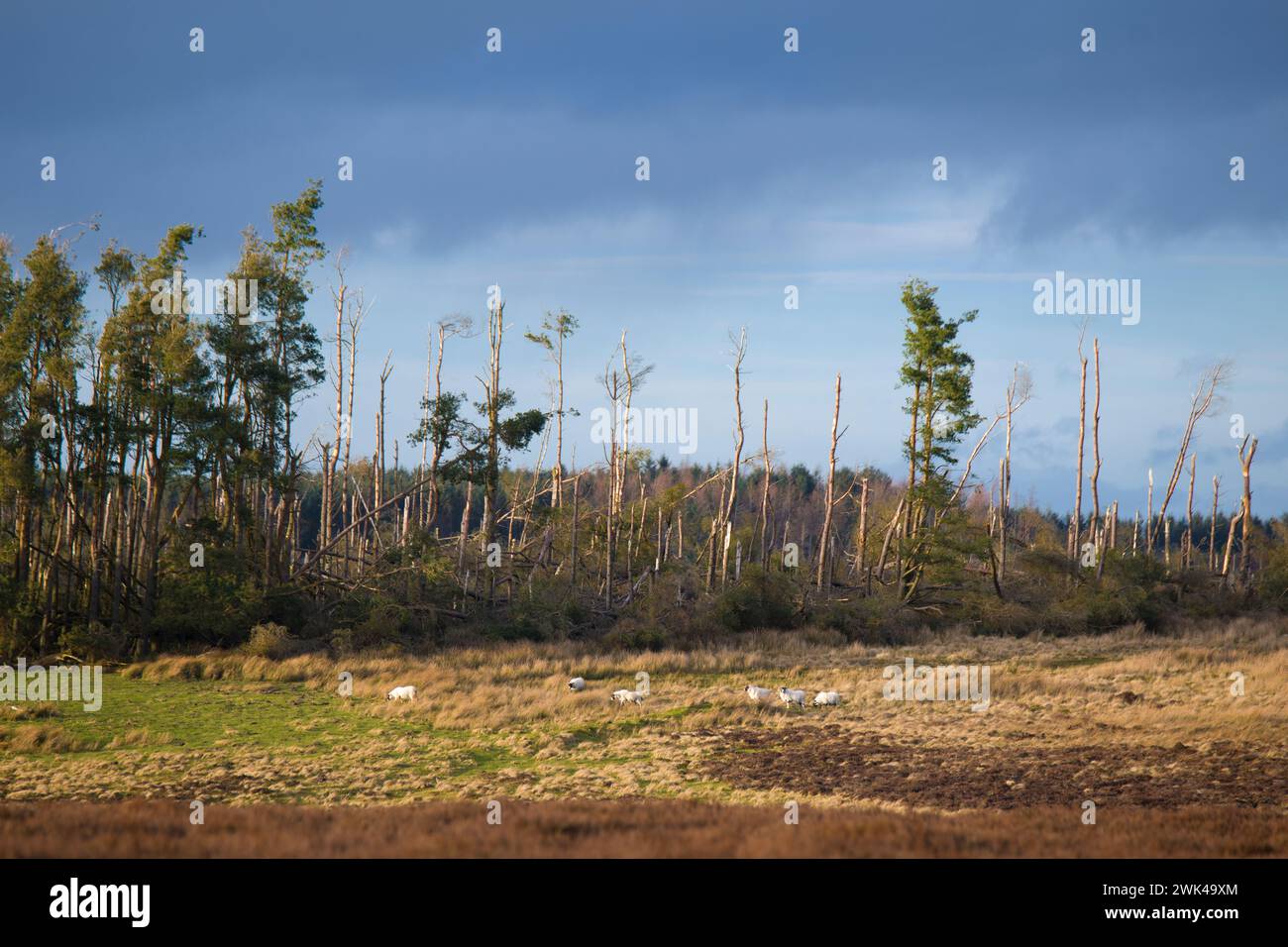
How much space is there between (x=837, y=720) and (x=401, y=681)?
10360 mm

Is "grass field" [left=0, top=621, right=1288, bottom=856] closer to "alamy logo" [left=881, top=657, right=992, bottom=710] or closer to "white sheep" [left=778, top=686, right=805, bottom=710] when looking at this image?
"white sheep" [left=778, top=686, right=805, bottom=710]

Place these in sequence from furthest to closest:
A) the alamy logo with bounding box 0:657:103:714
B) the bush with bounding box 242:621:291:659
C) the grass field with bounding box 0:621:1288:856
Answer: the bush with bounding box 242:621:291:659 < the alamy logo with bounding box 0:657:103:714 < the grass field with bounding box 0:621:1288:856

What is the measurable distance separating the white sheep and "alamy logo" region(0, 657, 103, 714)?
13931 mm

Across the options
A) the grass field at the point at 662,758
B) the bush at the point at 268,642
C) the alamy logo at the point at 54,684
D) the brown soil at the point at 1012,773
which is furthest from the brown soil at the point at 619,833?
the bush at the point at 268,642

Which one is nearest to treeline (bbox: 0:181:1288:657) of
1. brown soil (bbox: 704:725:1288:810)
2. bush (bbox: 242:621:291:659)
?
bush (bbox: 242:621:291:659)

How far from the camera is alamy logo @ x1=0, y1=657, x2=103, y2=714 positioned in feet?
64.1

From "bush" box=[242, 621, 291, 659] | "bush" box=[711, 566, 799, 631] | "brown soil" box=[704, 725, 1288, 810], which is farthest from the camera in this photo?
"bush" box=[711, 566, 799, 631]

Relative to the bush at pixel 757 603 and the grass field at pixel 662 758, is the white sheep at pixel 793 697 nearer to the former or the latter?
the grass field at pixel 662 758

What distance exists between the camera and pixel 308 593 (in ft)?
95.3
